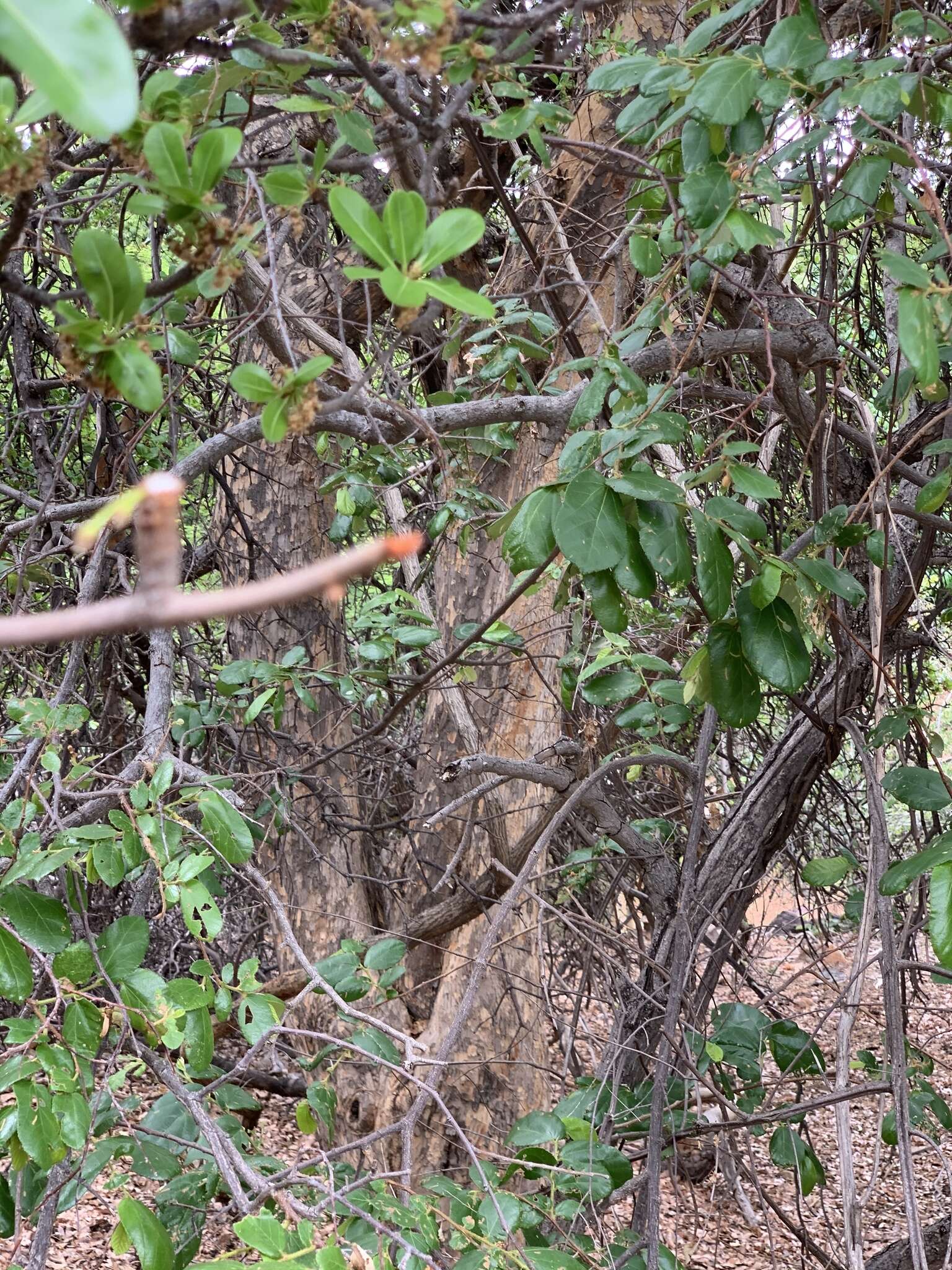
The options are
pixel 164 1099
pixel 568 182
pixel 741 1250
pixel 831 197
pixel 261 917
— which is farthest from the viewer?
pixel 261 917

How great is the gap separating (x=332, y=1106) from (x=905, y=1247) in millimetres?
1640

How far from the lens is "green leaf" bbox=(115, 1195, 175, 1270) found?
1452mm

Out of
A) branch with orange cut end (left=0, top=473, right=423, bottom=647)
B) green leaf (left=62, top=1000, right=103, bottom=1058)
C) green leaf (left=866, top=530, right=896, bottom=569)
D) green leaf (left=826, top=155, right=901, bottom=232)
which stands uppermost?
green leaf (left=826, top=155, right=901, bottom=232)

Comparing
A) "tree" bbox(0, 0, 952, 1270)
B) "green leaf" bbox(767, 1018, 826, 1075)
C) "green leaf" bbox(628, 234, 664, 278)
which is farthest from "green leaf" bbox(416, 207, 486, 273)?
"green leaf" bbox(767, 1018, 826, 1075)

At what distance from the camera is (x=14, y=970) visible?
1435 mm

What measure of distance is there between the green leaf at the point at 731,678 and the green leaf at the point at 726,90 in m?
0.77

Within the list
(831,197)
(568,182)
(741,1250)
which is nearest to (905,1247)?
(741,1250)

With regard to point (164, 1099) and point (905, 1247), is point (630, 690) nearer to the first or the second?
point (164, 1099)

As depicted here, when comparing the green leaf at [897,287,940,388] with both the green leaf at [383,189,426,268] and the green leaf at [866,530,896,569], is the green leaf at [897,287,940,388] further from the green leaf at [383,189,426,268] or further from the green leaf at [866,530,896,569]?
the green leaf at [866,530,896,569]

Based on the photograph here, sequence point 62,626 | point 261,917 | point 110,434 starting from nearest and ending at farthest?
1. point 62,626
2. point 110,434
3. point 261,917

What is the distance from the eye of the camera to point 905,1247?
276 cm

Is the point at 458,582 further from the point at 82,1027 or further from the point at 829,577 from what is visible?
the point at 82,1027

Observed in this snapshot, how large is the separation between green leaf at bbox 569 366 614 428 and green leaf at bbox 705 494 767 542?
23 centimetres

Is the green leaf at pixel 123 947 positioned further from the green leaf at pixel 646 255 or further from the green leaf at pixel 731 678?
the green leaf at pixel 646 255
